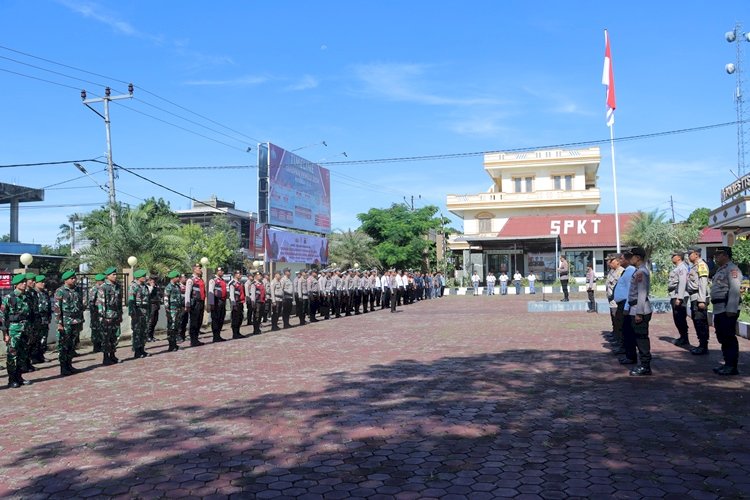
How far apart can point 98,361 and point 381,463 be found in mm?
9314

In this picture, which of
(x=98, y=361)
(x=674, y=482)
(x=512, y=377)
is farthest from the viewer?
(x=98, y=361)

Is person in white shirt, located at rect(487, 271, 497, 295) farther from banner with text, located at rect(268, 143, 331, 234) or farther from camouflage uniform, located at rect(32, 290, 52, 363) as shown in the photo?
camouflage uniform, located at rect(32, 290, 52, 363)

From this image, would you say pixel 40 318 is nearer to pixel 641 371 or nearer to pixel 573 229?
pixel 641 371

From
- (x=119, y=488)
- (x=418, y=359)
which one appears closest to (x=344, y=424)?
(x=119, y=488)

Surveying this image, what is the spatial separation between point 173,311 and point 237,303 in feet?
9.00

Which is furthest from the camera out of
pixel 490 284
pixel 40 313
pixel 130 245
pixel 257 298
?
pixel 490 284

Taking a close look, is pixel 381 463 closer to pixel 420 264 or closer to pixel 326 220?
pixel 326 220

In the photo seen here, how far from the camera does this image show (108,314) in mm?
11805

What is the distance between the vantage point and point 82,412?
744 centimetres

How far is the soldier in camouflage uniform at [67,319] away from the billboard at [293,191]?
1294 centimetres

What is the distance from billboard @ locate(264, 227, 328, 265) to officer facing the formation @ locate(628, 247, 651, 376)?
652 inches

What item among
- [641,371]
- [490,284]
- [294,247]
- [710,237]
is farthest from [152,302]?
[710,237]

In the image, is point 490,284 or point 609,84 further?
point 490,284

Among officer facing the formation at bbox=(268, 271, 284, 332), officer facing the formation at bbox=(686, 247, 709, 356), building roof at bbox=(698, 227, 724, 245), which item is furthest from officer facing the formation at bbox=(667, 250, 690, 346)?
building roof at bbox=(698, 227, 724, 245)
